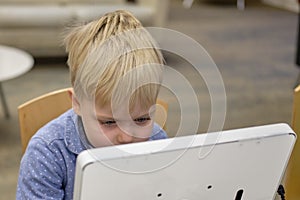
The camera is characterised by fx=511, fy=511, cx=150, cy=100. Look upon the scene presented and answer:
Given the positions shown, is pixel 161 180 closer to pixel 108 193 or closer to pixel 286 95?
pixel 108 193

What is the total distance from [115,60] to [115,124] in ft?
0.34

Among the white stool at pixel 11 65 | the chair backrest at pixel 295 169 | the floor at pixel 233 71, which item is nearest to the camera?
the chair backrest at pixel 295 169

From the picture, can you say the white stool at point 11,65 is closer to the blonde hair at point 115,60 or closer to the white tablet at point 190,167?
the blonde hair at point 115,60

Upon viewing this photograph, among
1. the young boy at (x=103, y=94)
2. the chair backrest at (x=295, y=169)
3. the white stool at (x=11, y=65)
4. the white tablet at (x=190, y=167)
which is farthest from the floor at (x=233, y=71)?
the white tablet at (x=190, y=167)

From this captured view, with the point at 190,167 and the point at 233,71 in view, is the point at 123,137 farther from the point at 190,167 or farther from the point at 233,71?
the point at 233,71

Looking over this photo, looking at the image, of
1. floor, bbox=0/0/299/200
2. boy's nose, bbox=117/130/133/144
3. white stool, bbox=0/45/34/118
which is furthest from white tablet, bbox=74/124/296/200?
white stool, bbox=0/45/34/118

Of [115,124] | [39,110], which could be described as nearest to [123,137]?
[115,124]

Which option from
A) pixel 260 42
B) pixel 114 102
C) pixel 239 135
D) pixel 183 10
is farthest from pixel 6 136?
pixel 183 10

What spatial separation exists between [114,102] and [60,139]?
0.21 m

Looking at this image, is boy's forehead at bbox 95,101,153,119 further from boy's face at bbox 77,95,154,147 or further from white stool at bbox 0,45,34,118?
white stool at bbox 0,45,34,118

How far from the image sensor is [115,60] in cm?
73

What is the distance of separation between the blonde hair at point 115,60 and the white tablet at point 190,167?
171mm

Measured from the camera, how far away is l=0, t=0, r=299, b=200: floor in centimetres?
260

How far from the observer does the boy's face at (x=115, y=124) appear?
0.77m
